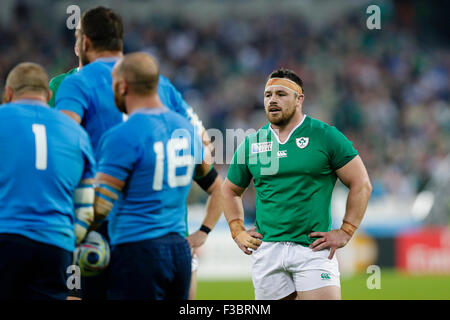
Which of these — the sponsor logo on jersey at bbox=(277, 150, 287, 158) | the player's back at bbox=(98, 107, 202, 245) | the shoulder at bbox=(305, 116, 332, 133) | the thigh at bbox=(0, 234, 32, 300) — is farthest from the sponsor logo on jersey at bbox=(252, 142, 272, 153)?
the thigh at bbox=(0, 234, 32, 300)

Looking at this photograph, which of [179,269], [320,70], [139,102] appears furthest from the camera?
[320,70]

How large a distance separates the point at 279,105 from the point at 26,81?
238 centimetres

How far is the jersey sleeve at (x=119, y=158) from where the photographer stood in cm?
450

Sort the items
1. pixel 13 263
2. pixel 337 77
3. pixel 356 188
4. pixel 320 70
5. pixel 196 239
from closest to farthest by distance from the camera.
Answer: pixel 13 263, pixel 196 239, pixel 356 188, pixel 337 77, pixel 320 70

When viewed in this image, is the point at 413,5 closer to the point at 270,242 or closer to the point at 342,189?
the point at 342,189

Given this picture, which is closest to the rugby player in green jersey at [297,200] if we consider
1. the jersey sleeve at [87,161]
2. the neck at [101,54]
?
the neck at [101,54]

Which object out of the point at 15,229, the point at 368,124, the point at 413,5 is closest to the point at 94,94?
the point at 15,229

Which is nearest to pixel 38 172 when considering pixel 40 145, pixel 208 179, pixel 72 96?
pixel 40 145

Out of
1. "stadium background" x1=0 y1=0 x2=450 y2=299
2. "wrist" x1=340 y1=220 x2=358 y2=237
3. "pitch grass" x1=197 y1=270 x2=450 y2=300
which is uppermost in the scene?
"stadium background" x1=0 y1=0 x2=450 y2=299

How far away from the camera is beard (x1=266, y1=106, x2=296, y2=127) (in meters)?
6.38

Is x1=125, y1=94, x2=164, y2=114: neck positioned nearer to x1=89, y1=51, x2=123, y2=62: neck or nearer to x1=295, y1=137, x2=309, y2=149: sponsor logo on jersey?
x1=89, y1=51, x2=123, y2=62: neck

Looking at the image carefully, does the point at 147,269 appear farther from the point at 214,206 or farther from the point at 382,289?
the point at 382,289

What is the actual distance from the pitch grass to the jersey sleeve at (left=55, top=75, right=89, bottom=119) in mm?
6809

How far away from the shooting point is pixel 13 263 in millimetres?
4348
